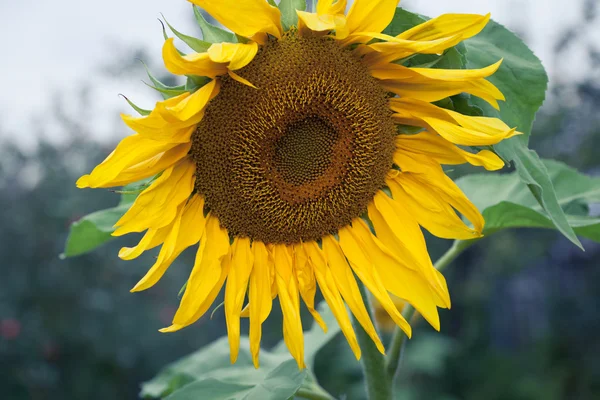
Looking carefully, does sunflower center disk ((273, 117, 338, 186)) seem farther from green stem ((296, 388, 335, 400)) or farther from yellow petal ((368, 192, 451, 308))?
green stem ((296, 388, 335, 400))

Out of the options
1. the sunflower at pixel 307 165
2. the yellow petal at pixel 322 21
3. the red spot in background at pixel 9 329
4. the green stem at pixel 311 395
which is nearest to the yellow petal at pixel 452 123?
the sunflower at pixel 307 165

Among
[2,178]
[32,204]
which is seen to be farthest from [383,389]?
[2,178]

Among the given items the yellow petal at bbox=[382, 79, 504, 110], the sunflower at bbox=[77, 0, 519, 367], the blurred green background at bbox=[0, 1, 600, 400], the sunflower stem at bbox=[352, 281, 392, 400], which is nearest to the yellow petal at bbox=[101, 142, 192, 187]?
the sunflower at bbox=[77, 0, 519, 367]

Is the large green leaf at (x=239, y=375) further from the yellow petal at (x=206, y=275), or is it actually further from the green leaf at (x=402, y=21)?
the green leaf at (x=402, y=21)

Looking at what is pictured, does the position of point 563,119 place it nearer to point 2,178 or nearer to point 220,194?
point 2,178

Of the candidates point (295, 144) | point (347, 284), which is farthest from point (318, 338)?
point (295, 144)
